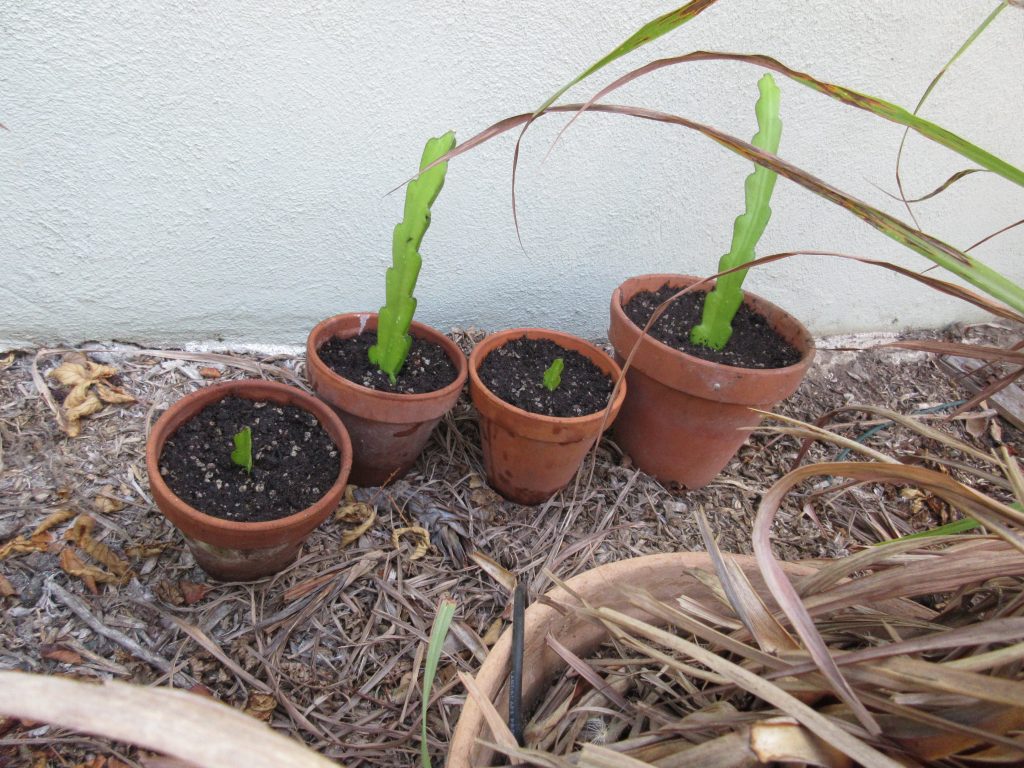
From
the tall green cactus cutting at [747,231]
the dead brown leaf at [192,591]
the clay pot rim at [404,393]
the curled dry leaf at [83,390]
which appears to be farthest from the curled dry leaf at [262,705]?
the tall green cactus cutting at [747,231]

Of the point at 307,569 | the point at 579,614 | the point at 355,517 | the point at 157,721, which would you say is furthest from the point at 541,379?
the point at 157,721

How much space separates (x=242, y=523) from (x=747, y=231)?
3.16 feet

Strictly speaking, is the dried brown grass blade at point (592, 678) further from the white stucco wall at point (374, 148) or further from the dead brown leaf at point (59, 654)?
the white stucco wall at point (374, 148)

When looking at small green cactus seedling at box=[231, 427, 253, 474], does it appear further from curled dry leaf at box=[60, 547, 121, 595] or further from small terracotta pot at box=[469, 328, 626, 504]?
small terracotta pot at box=[469, 328, 626, 504]

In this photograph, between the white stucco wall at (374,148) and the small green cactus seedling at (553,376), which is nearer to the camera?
the white stucco wall at (374,148)

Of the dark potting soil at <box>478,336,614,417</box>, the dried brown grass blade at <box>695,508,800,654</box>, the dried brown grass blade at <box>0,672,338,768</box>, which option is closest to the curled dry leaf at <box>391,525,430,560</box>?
the dark potting soil at <box>478,336,614,417</box>

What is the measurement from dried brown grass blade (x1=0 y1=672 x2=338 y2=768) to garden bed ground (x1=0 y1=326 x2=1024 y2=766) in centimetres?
70

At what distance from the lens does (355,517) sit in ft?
3.74

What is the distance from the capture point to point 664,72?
4.31 feet

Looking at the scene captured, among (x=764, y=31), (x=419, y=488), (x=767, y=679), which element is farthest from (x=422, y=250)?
(x=767, y=679)

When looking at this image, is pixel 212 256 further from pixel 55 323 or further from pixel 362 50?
pixel 362 50

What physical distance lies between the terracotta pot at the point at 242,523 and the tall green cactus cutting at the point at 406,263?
0.48ft

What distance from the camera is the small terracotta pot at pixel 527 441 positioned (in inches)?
43.6

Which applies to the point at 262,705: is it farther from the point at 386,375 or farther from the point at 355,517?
the point at 386,375
